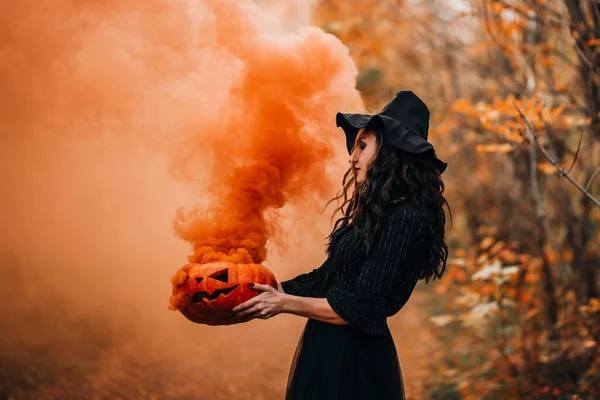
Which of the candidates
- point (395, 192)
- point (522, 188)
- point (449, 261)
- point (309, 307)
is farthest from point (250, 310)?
point (449, 261)

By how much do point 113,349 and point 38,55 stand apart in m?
4.60

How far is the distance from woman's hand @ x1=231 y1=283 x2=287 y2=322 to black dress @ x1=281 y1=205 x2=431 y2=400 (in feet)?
0.74

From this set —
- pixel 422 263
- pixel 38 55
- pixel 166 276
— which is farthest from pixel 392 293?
pixel 166 276

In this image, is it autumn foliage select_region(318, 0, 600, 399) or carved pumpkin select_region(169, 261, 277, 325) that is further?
autumn foliage select_region(318, 0, 600, 399)

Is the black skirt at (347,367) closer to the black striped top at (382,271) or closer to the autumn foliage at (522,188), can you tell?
the black striped top at (382,271)

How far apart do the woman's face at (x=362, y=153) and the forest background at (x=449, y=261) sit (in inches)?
36.1

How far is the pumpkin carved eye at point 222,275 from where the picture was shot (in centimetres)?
262

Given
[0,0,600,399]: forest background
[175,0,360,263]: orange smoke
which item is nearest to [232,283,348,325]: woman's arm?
[175,0,360,263]: orange smoke

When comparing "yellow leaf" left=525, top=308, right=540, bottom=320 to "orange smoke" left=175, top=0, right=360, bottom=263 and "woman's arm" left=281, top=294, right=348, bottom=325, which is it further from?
"woman's arm" left=281, top=294, right=348, bottom=325

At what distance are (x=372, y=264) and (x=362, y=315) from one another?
0.22 metres

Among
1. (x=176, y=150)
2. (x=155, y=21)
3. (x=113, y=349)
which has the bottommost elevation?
(x=113, y=349)

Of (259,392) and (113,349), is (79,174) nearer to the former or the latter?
(113,349)

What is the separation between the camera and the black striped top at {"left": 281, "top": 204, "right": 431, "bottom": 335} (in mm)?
2473

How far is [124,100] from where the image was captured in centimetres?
385
